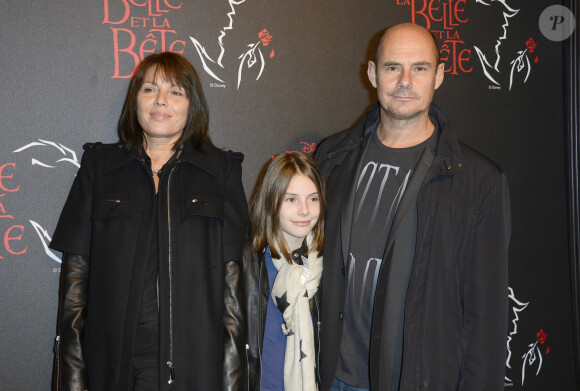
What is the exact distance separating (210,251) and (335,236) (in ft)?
1.89

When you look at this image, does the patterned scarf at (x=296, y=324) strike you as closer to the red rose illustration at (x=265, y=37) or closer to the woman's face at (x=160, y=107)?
the woman's face at (x=160, y=107)

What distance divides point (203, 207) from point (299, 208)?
0.44 meters

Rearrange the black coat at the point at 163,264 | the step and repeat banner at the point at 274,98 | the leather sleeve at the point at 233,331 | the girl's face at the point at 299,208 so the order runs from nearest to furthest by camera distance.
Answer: the black coat at the point at 163,264 < the leather sleeve at the point at 233,331 < the girl's face at the point at 299,208 < the step and repeat banner at the point at 274,98

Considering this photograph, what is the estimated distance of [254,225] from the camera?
246cm

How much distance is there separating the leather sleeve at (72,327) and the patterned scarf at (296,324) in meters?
0.83

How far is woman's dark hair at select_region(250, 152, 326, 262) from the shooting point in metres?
2.42

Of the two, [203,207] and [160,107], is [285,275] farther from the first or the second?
[160,107]

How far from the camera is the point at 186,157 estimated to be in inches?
90.7

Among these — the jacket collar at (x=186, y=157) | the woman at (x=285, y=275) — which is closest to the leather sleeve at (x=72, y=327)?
the jacket collar at (x=186, y=157)

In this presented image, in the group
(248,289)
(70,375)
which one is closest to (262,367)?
(248,289)

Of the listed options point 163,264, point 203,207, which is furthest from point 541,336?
point 163,264

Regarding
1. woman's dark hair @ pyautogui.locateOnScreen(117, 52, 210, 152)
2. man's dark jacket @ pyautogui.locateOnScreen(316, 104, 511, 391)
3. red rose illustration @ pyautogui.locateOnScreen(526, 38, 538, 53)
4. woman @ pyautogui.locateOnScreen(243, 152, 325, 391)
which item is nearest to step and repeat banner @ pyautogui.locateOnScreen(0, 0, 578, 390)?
red rose illustration @ pyautogui.locateOnScreen(526, 38, 538, 53)

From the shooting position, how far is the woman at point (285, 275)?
234 cm

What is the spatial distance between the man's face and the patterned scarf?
0.85m
